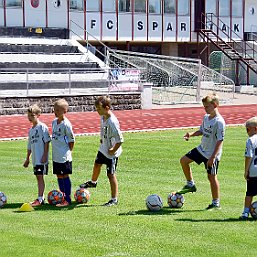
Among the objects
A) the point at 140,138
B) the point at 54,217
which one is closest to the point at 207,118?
the point at 54,217

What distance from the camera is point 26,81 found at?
31203 millimetres

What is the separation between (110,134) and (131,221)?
1.66 m

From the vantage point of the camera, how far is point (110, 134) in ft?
36.0

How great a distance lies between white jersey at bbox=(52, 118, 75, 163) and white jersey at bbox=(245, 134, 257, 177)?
2.70m

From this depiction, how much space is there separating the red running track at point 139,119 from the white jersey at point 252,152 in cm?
1345

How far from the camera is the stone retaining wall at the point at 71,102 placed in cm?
2991

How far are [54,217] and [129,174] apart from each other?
14.5ft

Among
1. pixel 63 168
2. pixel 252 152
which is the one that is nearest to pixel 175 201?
pixel 252 152

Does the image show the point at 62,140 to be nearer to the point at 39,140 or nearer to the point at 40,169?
the point at 39,140

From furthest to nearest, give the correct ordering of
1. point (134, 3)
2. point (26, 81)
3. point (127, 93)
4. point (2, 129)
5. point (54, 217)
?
point (134, 3) < point (127, 93) < point (26, 81) < point (2, 129) < point (54, 217)

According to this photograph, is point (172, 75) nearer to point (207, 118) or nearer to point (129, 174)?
point (129, 174)

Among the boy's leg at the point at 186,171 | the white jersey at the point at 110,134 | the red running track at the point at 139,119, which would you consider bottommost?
the red running track at the point at 139,119

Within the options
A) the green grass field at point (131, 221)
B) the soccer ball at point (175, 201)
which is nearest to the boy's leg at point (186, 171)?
the green grass field at point (131, 221)

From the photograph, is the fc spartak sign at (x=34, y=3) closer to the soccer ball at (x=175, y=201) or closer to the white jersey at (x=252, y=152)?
the soccer ball at (x=175, y=201)
